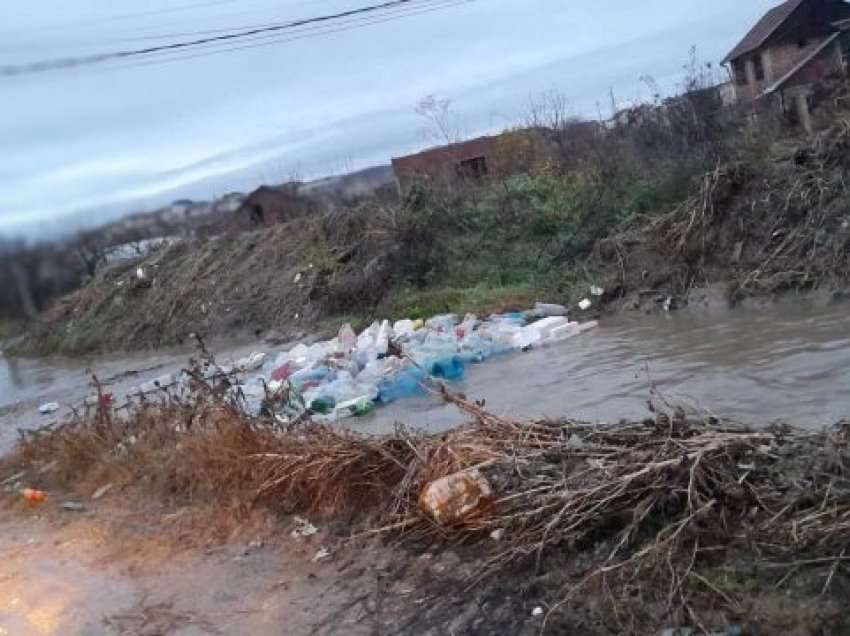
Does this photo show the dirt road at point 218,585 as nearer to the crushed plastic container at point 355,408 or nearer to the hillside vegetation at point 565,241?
the crushed plastic container at point 355,408

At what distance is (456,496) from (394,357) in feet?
23.1

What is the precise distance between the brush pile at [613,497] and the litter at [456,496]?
0.03m

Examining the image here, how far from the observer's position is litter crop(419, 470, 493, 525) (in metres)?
4.85

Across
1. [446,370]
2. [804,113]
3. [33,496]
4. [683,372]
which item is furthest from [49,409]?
[804,113]

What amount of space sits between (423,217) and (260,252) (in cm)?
632

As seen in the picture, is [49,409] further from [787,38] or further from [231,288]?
[787,38]

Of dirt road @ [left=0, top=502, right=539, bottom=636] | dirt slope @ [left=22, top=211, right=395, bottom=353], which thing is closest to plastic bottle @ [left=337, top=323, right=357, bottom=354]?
dirt slope @ [left=22, top=211, right=395, bottom=353]

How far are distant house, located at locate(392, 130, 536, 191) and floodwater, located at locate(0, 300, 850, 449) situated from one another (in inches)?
350

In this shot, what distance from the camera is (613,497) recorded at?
13.8 ft

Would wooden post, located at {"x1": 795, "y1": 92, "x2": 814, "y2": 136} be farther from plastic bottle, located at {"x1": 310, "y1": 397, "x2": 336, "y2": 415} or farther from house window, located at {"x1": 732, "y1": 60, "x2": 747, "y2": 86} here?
house window, located at {"x1": 732, "y1": 60, "x2": 747, "y2": 86}

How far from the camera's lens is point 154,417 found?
8.05 meters

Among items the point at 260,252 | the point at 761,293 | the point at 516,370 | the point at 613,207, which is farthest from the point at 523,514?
the point at 260,252

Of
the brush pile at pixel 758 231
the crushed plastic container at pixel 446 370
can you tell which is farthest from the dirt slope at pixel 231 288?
the crushed plastic container at pixel 446 370

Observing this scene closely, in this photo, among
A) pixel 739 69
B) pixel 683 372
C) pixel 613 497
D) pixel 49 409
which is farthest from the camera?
pixel 739 69
